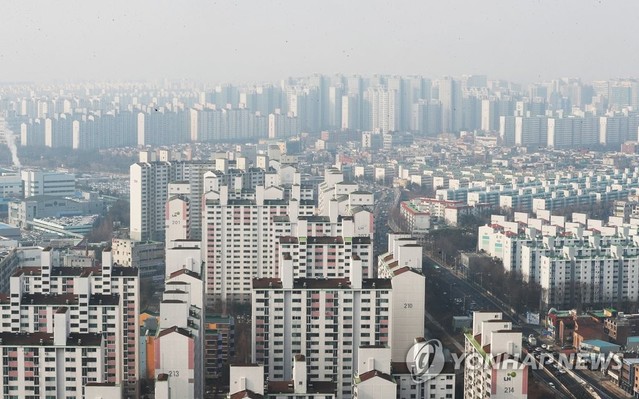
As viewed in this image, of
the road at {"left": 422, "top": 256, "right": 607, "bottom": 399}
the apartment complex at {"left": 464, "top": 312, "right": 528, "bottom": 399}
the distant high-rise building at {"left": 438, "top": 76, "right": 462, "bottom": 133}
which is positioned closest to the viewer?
the apartment complex at {"left": 464, "top": 312, "right": 528, "bottom": 399}

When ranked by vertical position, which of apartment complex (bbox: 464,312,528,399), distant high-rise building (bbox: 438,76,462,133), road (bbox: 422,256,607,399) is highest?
distant high-rise building (bbox: 438,76,462,133)

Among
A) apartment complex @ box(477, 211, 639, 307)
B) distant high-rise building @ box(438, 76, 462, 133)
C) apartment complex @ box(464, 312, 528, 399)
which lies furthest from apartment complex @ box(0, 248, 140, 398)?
distant high-rise building @ box(438, 76, 462, 133)

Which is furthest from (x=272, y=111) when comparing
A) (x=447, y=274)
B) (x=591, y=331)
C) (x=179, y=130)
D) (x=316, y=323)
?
(x=316, y=323)

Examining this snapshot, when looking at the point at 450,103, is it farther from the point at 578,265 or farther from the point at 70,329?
the point at 70,329

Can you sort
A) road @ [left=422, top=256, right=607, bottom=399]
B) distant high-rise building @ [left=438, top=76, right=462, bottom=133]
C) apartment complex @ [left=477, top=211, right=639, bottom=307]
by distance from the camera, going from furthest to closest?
1. distant high-rise building @ [left=438, top=76, right=462, bottom=133]
2. apartment complex @ [left=477, top=211, right=639, bottom=307]
3. road @ [left=422, top=256, right=607, bottom=399]

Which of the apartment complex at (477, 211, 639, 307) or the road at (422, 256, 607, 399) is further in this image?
the apartment complex at (477, 211, 639, 307)

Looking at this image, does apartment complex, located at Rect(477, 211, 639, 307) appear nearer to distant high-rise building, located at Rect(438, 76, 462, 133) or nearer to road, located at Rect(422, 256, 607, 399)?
road, located at Rect(422, 256, 607, 399)

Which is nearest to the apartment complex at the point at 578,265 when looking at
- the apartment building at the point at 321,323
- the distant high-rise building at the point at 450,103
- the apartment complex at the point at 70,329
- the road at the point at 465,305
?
the road at the point at 465,305

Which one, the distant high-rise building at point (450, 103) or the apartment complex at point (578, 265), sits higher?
the distant high-rise building at point (450, 103)

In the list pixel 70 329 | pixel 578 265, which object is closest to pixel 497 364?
pixel 70 329

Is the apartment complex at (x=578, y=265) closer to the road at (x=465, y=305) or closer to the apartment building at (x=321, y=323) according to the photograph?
the road at (x=465, y=305)

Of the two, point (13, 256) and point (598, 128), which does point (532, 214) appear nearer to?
point (13, 256)
